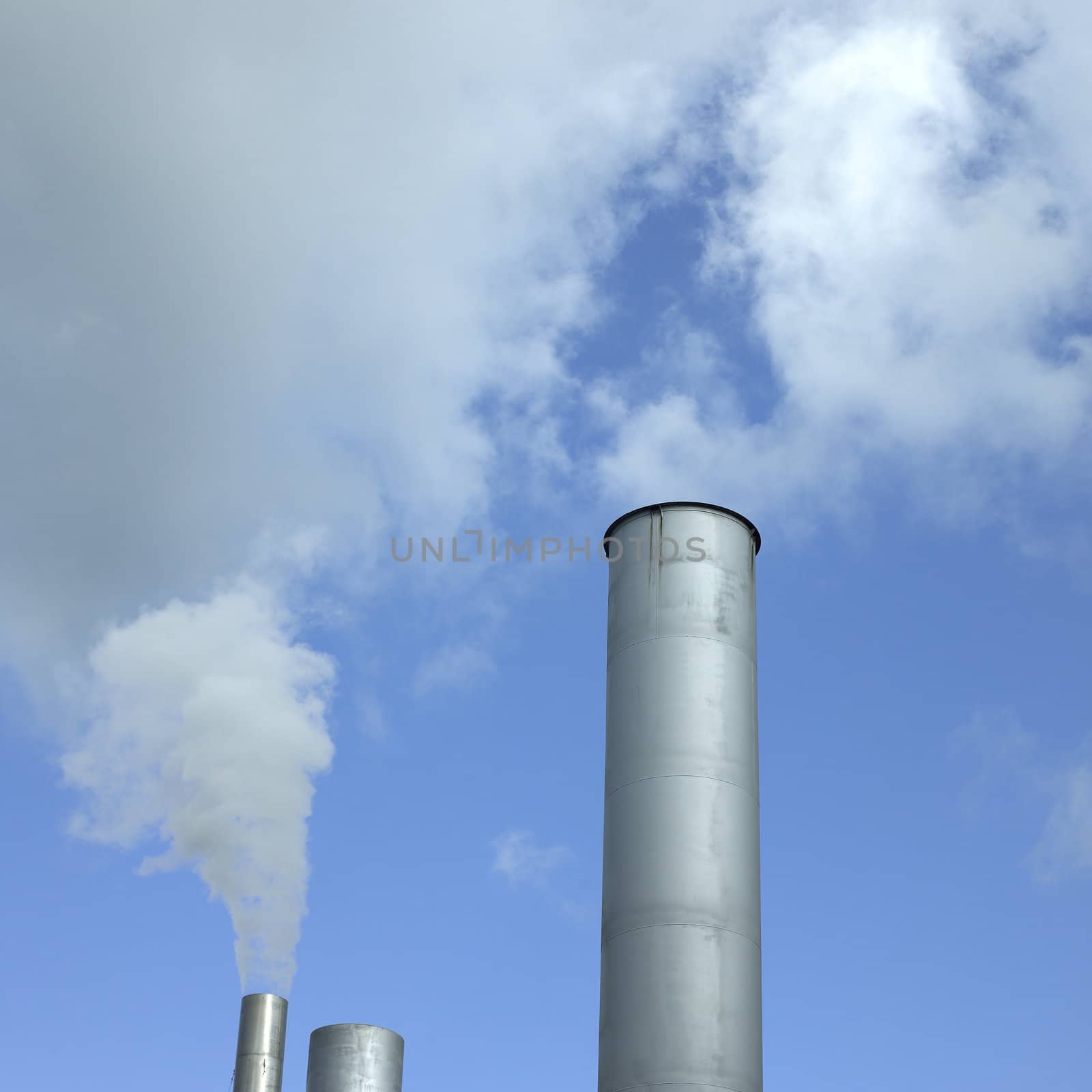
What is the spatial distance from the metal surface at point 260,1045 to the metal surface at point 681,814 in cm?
2141

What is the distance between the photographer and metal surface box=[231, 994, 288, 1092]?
126ft

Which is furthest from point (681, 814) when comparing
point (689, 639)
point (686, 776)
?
point (689, 639)

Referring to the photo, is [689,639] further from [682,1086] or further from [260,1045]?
[260,1045]

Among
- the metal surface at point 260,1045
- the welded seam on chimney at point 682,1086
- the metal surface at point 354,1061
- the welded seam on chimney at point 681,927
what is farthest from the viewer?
the metal surface at point 260,1045

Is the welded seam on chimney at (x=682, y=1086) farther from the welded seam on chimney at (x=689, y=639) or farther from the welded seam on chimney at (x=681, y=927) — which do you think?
the welded seam on chimney at (x=689, y=639)

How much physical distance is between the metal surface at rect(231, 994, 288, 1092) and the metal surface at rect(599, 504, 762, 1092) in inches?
843

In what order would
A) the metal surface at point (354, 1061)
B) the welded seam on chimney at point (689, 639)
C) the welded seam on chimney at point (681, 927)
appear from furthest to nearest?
the metal surface at point (354, 1061) → the welded seam on chimney at point (689, 639) → the welded seam on chimney at point (681, 927)

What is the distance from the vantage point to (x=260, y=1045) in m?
39.0

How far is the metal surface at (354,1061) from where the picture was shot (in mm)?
34375

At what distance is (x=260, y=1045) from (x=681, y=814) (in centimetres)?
2278

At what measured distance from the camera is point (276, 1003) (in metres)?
40.0

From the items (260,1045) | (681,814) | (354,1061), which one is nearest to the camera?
(681,814)

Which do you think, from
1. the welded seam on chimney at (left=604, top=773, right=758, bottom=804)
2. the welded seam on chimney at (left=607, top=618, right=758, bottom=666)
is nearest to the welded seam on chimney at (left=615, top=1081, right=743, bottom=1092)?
the welded seam on chimney at (left=604, top=773, right=758, bottom=804)

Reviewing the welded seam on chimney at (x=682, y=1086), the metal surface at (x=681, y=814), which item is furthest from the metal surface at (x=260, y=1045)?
the welded seam on chimney at (x=682, y=1086)
